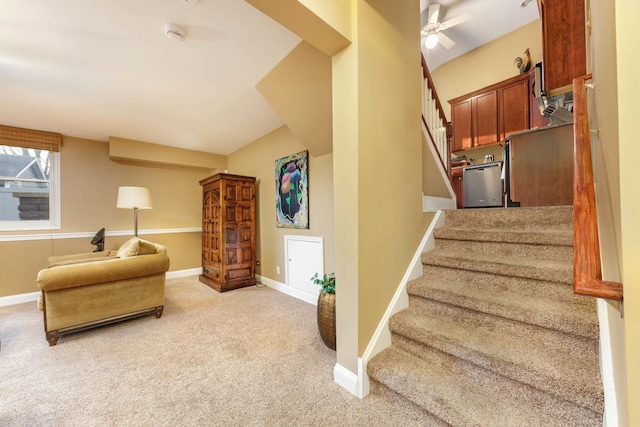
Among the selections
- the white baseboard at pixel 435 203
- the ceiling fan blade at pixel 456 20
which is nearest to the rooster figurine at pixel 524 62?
the ceiling fan blade at pixel 456 20

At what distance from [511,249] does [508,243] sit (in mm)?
53

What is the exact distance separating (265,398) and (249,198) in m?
2.97

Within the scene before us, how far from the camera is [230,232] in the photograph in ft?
12.3

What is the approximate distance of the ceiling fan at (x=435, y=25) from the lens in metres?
2.86

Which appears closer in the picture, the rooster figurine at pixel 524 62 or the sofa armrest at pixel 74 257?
the sofa armrest at pixel 74 257

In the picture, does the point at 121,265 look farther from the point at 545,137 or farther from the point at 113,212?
the point at 545,137

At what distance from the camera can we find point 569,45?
188cm

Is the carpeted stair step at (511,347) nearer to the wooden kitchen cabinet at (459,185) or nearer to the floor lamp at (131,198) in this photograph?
the wooden kitchen cabinet at (459,185)

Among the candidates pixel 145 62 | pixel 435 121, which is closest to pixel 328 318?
pixel 435 121

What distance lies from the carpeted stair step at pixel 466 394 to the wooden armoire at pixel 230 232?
2777mm

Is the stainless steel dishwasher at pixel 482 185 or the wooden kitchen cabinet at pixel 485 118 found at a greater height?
the wooden kitchen cabinet at pixel 485 118

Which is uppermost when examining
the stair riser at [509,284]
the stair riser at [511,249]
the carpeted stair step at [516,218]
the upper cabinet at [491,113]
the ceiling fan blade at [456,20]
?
the ceiling fan blade at [456,20]

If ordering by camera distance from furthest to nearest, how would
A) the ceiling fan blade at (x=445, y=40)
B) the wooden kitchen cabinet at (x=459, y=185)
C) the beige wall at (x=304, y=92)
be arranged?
the wooden kitchen cabinet at (x=459, y=185) < the ceiling fan blade at (x=445, y=40) < the beige wall at (x=304, y=92)

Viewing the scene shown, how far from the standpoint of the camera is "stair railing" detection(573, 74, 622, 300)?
27.0 inches
